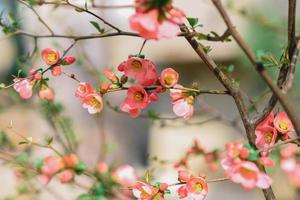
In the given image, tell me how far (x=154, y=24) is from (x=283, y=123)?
22 cm

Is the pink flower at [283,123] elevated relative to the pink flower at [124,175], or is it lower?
lower

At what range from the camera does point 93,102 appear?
674mm

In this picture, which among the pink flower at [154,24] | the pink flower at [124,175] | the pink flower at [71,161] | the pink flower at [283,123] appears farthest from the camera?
the pink flower at [124,175]

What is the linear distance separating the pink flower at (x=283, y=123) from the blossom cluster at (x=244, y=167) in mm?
83

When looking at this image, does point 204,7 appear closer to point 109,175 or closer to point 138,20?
point 109,175

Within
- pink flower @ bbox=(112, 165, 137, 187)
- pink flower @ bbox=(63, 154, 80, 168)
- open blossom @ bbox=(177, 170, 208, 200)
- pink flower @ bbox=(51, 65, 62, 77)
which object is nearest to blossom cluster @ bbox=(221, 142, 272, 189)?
open blossom @ bbox=(177, 170, 208, 200)

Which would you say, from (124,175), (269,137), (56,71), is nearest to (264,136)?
(269,137)

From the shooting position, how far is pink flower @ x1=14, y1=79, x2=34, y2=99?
2.24 feet

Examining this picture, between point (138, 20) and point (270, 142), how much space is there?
240mm

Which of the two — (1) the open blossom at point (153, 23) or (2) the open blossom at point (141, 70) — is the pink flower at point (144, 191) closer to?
(2) the open blossom at point (141, 70)

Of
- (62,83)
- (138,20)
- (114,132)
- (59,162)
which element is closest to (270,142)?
(138,20)

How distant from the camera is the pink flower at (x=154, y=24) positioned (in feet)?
1.60

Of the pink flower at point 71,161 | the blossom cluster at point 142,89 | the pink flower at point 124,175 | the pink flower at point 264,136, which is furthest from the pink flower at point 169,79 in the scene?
the pink flower at point 124,175

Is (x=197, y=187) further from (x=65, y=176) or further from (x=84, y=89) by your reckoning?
(x=65, y=176)
